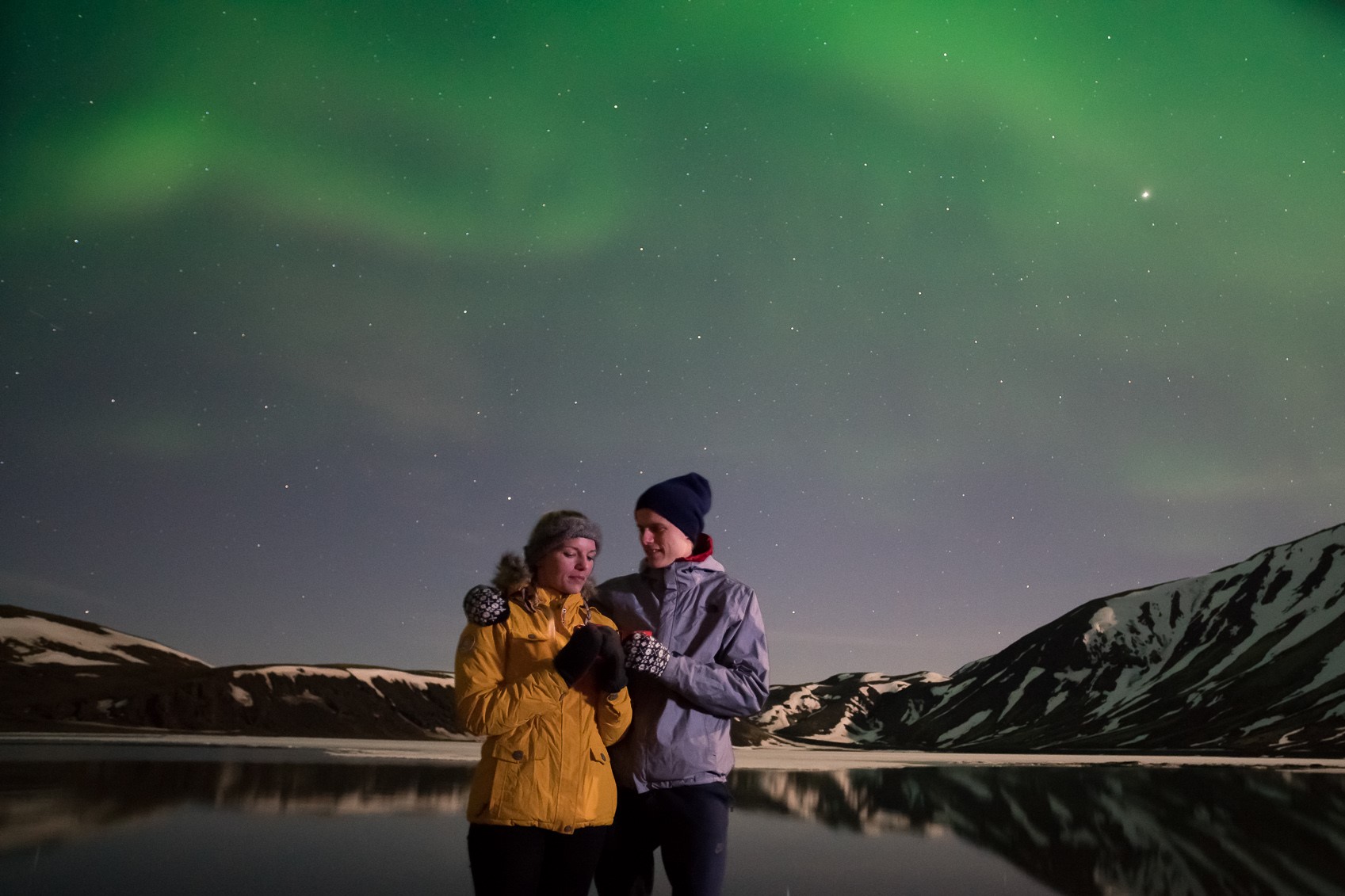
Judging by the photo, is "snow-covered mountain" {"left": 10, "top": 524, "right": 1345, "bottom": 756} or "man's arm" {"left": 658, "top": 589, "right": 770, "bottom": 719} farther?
"snow-covered mountain" {"left": 10, "top": 524, "right": 1345, "bottom": 756}

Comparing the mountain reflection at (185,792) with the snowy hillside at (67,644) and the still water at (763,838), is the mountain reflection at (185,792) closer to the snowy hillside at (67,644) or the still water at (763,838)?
the still water at (763,838)

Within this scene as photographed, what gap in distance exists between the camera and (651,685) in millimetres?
3369

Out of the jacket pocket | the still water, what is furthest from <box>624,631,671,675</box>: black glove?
the still water

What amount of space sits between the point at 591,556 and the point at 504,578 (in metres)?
0.30

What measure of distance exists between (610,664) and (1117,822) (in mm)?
11193

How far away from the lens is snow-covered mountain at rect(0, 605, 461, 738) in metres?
76.5

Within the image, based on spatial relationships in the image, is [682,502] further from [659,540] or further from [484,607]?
[484,607]

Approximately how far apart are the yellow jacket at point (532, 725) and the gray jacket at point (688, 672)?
0.16 metres

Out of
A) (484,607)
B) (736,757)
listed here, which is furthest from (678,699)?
(736,757)

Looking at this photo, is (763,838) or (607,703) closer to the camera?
(607,703)

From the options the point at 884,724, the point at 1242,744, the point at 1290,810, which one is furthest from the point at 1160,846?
the point at 884,724

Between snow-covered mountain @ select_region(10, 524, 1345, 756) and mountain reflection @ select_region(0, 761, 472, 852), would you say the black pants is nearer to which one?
mountain reflection @ select_region(0, 761, 472, 852)

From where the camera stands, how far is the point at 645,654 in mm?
3125

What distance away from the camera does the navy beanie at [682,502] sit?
3615mm
